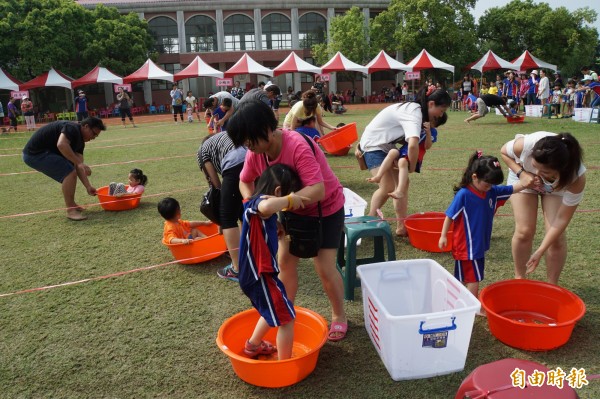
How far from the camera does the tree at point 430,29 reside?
3544 cm

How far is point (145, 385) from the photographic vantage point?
2.67 meters

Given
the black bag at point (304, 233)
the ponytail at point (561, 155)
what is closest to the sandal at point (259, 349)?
the black bag at point (304, 233)

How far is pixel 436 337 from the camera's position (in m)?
2.51

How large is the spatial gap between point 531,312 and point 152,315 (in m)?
2.72

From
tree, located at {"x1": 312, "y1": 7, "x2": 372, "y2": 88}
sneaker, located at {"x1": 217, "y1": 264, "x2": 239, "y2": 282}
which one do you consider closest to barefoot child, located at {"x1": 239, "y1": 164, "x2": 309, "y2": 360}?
sneaker, located at {"x1": 217, "y1": 264, "x2": 239, "y2": 282}

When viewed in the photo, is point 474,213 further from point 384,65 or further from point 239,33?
point 239,33

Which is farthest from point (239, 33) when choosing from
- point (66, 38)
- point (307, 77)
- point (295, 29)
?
point (66, 38)

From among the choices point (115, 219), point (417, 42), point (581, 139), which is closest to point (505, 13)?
point (417, 42)

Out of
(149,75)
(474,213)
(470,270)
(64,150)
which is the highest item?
(149,75)

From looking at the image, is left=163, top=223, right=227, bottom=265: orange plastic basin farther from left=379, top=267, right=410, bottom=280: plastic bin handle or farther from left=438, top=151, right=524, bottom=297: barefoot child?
left=438, top=151, right=524, bottom=297: barefoot child

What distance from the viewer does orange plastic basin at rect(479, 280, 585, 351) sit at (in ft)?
8.94

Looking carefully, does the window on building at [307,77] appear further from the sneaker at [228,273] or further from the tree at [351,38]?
the sneaker at [228,273]

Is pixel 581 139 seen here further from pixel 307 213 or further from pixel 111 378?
pixel 111 378

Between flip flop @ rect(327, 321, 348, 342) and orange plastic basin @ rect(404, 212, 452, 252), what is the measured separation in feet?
4.39
